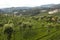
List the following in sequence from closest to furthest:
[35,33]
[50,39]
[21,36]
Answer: [50,39]
[21,36]
[35,33]

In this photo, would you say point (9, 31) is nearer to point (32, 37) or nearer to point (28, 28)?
point (32, 37)

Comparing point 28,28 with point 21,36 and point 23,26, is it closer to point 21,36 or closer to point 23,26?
point 23,26

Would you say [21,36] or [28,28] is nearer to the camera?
[21,36]

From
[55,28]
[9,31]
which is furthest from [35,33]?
[9,31]

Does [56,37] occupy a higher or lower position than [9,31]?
lower

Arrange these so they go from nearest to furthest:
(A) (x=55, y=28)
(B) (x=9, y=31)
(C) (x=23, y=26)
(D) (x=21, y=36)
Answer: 1. (B) (x=9, y=31)
2. (D) (x=21, y=36)
3. (C) (x=23, y=26)
4. (A) (x=55, y=28)

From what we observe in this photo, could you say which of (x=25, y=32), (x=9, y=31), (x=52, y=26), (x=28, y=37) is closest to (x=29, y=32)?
(x=25, y=32)

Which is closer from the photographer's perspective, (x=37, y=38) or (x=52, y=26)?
(x=37, y=38)

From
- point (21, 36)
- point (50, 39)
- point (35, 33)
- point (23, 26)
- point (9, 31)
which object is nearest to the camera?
point (9, 31)

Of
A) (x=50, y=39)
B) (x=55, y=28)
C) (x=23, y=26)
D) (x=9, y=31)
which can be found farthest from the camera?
(x=55, y=28)
